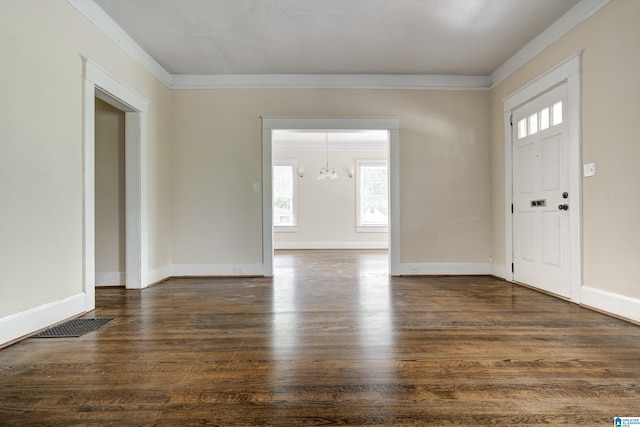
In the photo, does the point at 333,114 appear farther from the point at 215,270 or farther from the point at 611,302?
the point at 611,302

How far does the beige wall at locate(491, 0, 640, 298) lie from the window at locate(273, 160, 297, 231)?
21.8 feet

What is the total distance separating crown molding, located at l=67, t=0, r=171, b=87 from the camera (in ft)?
10.1

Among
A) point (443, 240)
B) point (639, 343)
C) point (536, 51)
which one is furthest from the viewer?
point (443, 240)

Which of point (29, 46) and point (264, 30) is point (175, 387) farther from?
point (264, 30)

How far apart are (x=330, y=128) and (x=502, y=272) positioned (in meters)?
3.10

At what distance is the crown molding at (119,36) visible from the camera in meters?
3.07

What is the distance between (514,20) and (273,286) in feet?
12.9

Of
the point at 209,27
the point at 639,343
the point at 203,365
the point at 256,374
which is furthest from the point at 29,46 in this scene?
the point at 639,343

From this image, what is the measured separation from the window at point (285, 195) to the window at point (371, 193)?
1.79 meters

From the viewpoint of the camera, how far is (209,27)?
11.7ft

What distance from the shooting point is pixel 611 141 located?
9.39 feet

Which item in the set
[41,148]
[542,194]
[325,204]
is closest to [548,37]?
[542,194]

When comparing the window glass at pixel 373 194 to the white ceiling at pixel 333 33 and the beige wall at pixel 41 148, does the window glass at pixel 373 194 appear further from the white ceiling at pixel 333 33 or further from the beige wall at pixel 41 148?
the beige wall at pixel 41 148

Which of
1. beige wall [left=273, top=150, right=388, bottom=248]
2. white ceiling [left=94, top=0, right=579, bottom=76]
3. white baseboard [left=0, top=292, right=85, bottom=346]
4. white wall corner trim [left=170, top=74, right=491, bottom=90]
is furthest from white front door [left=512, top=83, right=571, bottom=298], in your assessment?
beige wall [left=273, top=150, right=388, bottom=248]
